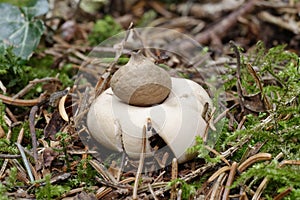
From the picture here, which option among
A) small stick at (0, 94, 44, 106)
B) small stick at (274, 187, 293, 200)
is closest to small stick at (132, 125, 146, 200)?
small stick at (274, 187, 293, 200)

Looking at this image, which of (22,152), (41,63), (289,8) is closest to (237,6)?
(289,8)

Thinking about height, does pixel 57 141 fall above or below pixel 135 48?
below

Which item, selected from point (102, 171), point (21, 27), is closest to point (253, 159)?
point (102, 171)

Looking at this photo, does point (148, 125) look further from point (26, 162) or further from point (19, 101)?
point (19, 101)

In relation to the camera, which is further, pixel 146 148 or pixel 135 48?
pixel 135 48

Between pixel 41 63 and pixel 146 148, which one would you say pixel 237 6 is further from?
pixel 146 148

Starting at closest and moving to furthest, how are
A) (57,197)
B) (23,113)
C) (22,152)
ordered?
(57,197) → (22,152) → (23,113)
